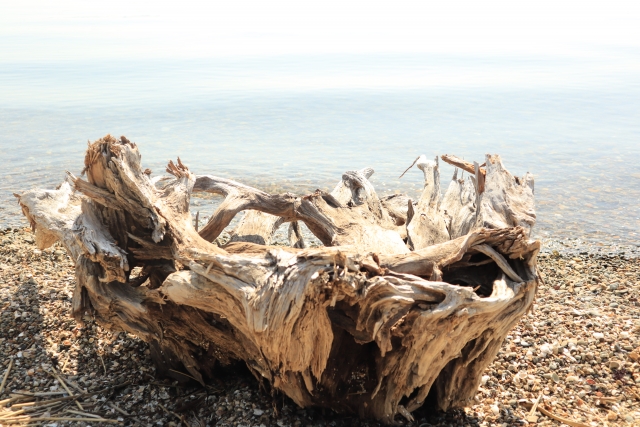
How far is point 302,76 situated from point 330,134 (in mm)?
11096

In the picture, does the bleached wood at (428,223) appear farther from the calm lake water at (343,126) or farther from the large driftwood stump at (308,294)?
the calm lake water at (343,126)

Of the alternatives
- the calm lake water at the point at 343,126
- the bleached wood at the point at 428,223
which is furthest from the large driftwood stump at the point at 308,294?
the calm lake water at the point at 343,126

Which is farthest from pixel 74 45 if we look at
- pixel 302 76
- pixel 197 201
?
pixel 197 201

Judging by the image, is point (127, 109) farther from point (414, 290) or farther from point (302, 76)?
point (414, 290)

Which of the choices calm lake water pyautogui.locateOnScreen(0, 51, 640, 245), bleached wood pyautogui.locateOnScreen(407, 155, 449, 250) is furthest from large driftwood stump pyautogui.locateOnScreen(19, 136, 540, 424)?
calm lake water pyautogui.locateOnScreen(0, 51, 640, 245)

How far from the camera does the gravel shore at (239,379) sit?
11.7 feet

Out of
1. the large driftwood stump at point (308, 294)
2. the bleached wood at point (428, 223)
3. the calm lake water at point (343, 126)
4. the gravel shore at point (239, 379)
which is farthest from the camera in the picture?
the calm lake water at point (343, 126)

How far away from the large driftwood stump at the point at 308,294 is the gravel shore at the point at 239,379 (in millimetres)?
174

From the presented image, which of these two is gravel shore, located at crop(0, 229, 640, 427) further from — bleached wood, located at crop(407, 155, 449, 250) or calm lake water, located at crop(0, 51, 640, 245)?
calm lake water, located at crop(0, 51, 640, 245)

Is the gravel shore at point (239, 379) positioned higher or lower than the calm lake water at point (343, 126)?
lower

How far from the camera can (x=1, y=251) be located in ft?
21.5

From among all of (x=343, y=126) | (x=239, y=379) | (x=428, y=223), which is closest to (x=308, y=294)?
(x=239, y=379)

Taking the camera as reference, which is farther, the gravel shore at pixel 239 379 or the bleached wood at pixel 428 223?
the bleached wood at pixel 428 223

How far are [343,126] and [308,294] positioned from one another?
491 inches
